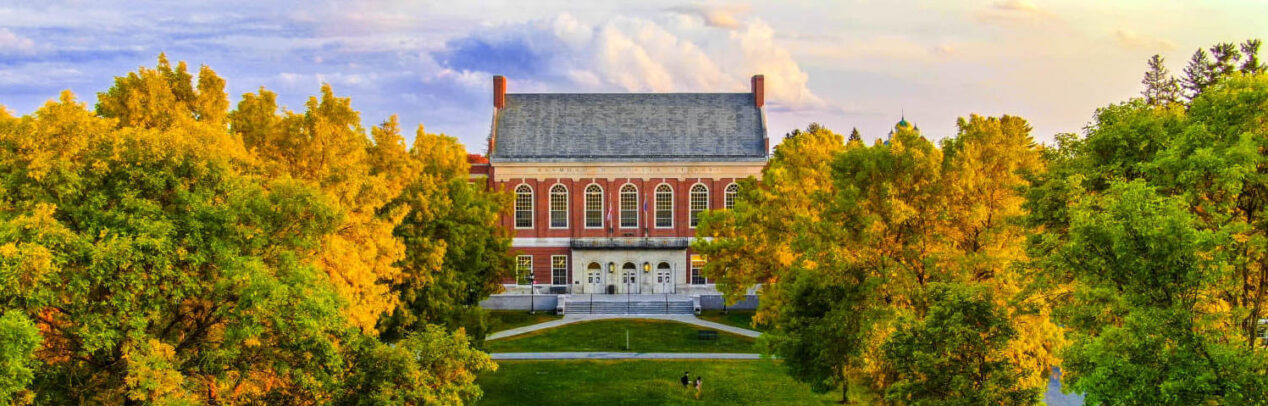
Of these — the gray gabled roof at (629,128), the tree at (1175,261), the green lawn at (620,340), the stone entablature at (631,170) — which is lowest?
the green lawn at (620,340)

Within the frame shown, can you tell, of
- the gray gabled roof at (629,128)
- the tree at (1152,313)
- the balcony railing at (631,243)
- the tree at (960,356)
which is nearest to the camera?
the tree at (1152,313)

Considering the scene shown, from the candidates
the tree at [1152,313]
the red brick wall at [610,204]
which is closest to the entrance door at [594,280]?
the red brick wall at [610,204]

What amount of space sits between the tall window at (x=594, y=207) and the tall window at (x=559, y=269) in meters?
3.03

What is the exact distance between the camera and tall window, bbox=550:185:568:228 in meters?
61.5

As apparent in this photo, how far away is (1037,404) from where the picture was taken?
17.2m

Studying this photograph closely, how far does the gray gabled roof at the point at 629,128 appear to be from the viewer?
6134cm

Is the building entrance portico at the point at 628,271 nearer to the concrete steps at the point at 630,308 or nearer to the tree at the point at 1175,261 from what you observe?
the concrete steps at the point at 630,308

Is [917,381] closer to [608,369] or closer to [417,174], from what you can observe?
[417,174]

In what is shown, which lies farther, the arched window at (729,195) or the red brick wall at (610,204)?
the arched window at (729,195)

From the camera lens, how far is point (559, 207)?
61688 mm

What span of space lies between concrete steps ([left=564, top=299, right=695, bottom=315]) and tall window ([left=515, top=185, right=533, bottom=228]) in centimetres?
731

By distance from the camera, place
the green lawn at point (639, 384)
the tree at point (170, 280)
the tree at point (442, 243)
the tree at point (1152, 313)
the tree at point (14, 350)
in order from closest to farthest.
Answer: the tree at point (14, 350)
the tree at point (1152, 313)
the tree at point (170, 280)
the tree at point (442, 243)
the green lawn at point (639, 384)

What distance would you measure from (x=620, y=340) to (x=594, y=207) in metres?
17.0

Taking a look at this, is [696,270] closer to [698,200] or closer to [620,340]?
[698,200]
